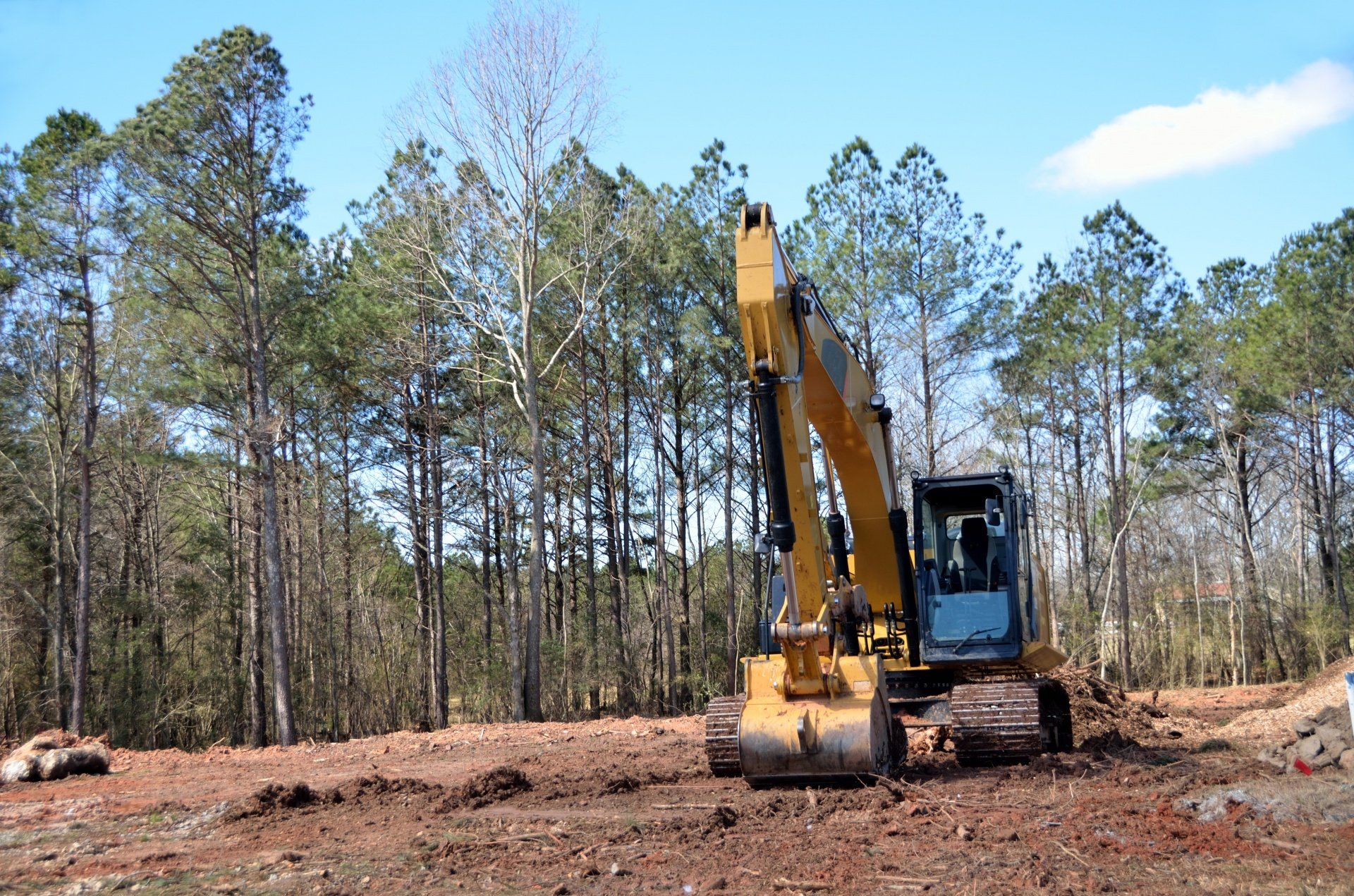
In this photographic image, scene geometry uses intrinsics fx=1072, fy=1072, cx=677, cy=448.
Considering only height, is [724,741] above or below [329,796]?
above

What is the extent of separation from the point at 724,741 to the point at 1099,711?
6.59 m

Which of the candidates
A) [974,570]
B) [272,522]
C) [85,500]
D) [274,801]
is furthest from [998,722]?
[85,500]

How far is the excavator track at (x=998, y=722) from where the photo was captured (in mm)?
8773

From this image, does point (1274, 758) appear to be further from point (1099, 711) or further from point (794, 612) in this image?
point (1099, 711)

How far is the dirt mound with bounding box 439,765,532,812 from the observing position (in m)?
8.47

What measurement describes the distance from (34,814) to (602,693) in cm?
2088

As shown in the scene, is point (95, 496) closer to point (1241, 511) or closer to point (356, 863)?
point (356, 863)

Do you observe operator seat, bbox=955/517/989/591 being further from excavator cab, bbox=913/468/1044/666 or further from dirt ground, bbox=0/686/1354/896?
dirt ground, bbox=0/686/1354/896

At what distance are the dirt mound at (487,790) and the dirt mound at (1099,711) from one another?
6.31m

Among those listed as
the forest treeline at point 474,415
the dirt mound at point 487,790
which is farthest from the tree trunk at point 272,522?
the dirt mound at point 487,790

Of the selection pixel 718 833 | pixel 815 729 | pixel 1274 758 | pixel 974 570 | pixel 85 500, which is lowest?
pixel 1274 758

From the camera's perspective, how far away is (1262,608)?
30312 millimetres

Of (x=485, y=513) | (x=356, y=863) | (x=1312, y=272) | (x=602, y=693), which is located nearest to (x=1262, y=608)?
(x=1312, y=272)

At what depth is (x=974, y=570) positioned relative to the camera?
10.2 m
